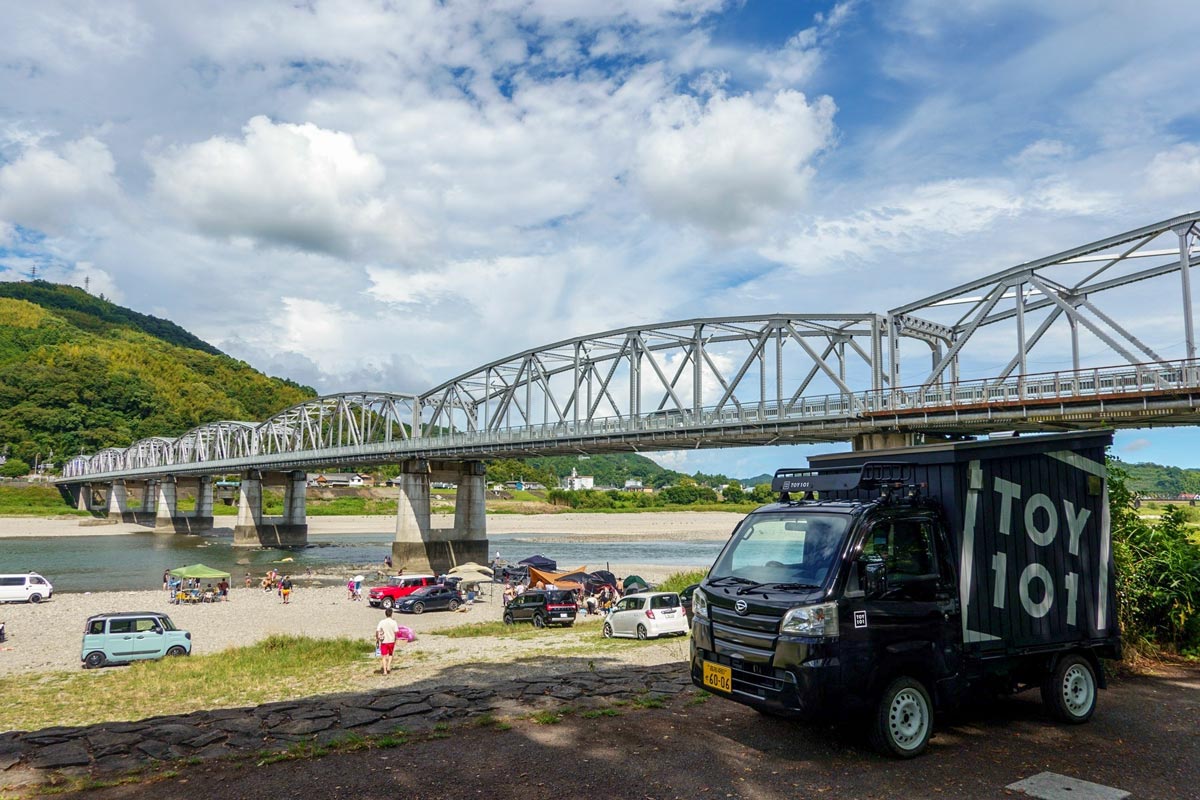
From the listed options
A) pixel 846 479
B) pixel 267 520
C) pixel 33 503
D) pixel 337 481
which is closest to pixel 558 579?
pixel 846 479

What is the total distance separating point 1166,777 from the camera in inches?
284

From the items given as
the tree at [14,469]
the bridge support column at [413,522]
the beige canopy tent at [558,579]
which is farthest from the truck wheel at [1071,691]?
the tree at [14,469]

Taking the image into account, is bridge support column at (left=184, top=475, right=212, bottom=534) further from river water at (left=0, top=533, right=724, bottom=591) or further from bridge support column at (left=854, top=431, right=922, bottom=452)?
bridge support column at (left=854, top=431, right=922, bottom=452)

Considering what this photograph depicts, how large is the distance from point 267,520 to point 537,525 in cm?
4501

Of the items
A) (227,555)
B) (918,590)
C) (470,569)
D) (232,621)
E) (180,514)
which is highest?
(918,590)

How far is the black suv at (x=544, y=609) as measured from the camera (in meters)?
27.8

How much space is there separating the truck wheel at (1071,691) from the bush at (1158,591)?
3970mm

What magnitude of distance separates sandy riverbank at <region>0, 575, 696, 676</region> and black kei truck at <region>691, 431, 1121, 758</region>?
11699 millimetres

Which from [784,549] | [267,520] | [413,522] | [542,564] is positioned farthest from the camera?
[267,520]

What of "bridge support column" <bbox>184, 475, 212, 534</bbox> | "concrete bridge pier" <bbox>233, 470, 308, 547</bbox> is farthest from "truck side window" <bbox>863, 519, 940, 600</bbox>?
"bridge support column" <bbox>184, 475, 212, 534</bbox>

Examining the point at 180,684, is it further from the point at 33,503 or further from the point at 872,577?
the point at 33,503

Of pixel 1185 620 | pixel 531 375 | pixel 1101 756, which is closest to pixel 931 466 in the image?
pixel 1101 756

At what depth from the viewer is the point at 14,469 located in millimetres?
140875

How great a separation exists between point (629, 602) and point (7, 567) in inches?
2382
